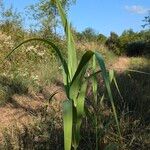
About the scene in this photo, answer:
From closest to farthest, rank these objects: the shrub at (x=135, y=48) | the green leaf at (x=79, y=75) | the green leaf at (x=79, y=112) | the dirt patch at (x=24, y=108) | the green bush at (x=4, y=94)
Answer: the green leaf at (x=79, y=75) < the green leaf at (x=79, y=112) < the dirt patch at (x=24, y=108) < the green bush at (x=4, y=94) < the shrub at (x=135, y=48)

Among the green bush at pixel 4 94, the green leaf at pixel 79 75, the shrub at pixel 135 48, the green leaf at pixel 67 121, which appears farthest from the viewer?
the shrub at pixel 135 48

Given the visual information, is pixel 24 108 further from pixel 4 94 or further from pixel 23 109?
pixel 4 94

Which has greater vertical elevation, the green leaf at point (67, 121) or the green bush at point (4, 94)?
the green leaf at point (67, 121)

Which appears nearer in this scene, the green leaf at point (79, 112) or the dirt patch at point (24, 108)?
the green leaf at point (79, 112)

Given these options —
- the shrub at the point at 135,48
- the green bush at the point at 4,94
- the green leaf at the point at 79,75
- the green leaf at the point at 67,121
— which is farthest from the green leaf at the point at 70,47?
the shrub at the point at 135,48

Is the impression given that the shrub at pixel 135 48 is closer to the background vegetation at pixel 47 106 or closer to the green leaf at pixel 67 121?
the background vegetation at pixel 47 106

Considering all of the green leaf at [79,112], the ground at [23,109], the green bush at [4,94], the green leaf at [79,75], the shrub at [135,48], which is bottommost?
the shrub at [135,48]

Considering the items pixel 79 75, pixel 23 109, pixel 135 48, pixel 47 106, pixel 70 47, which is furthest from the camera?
pixel 135 48

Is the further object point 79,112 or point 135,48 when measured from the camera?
point 135,48

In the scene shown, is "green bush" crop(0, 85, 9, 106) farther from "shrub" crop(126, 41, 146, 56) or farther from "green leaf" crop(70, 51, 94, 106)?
"shrub" crop(126, 41, 146, 56)

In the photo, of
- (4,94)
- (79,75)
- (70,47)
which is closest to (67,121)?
(79,75)

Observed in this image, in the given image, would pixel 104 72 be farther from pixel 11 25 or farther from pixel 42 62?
pixel 11 25

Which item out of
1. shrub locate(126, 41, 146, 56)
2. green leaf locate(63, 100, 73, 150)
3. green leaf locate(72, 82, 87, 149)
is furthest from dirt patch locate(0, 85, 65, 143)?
shrub locate(126, 41, 146, 56)

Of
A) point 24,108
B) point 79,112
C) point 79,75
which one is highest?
point 79,75
